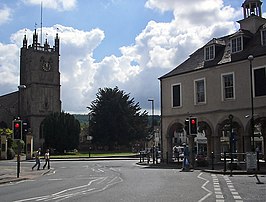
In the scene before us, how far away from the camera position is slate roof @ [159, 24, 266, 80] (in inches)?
1395

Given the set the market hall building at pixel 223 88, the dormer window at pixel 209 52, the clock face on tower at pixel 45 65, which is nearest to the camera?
the market hall building at pixel 223 88

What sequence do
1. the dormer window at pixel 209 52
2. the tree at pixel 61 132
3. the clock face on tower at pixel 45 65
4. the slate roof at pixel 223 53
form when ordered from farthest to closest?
the clock face on tower at pixel 45 65 < the tree at pixel 61 132 < the dormer window at pixel 209 52 < the slate roof at pixel 223 53

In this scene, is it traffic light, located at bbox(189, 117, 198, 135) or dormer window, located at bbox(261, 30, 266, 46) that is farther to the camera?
dormer window, located at bbox(261, 30, 266, 46)

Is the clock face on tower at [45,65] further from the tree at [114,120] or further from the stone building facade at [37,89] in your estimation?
the tree at [114,120]

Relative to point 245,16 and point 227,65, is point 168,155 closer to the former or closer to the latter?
point 227,65

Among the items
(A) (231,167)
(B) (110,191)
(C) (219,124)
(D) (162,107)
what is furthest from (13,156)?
(B) (110,191)

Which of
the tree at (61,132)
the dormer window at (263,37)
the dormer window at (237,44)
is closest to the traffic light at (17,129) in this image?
the dormer window at (237,44)

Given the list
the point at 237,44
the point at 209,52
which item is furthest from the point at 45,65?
the point at 237,44

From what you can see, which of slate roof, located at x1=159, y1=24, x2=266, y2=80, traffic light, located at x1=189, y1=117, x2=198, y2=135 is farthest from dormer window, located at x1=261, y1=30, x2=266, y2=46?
traffic light, located at x1=189, y1=117, x2=198, y2=135

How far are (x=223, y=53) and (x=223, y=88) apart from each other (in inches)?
154

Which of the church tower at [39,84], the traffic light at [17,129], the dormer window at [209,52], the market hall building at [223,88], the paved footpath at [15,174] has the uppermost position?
the church tower at [39,84]

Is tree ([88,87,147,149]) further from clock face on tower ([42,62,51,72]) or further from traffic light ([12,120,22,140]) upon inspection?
traffic light ([12,120,22,140])

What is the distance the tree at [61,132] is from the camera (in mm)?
80312

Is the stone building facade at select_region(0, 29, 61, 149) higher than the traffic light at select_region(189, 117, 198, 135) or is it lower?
higher
